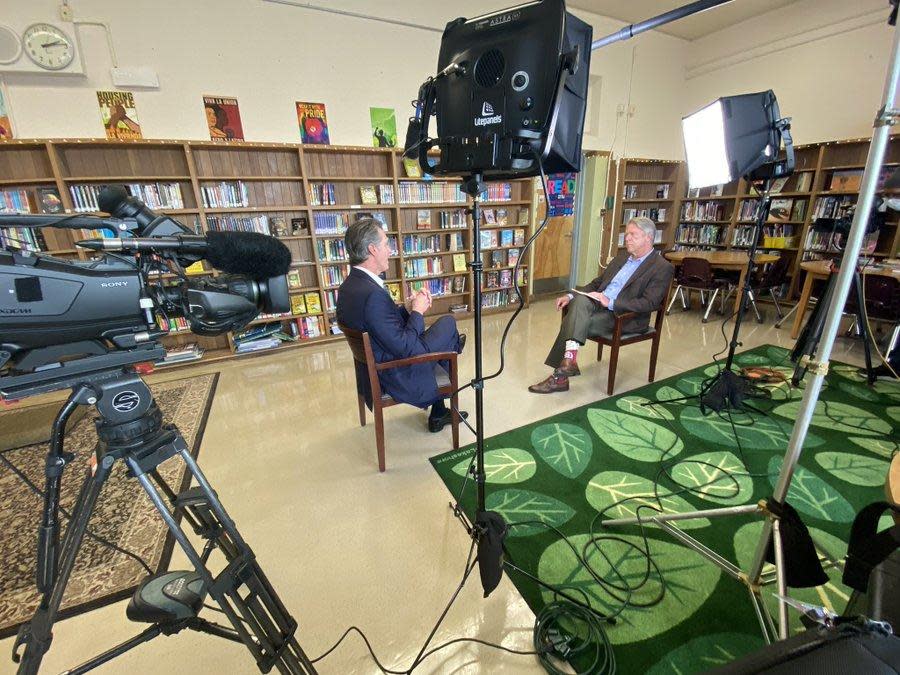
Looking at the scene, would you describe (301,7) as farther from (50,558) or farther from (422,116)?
(50,558)

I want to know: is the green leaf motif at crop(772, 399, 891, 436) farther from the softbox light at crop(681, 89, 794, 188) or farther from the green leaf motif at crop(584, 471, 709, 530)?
the softbox light at crop(681, 89, 794, 188)

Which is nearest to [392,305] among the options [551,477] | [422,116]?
[422,116]

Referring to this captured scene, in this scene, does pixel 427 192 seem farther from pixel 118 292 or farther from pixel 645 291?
pixel 118 292

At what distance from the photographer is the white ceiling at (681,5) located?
4.65 m

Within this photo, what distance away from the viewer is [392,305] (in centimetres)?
189

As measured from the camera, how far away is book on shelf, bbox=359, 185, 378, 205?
4.01 metres

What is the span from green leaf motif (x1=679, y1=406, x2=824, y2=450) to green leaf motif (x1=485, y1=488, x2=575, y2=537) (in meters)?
1.12

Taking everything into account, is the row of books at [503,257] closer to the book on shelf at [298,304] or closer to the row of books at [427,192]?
the row of books at [427,192]

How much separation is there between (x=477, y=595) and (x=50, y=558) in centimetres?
118

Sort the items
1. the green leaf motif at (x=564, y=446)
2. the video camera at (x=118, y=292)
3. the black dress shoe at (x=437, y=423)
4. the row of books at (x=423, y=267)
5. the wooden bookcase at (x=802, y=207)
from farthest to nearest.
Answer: the row of books at (x=423, y=267), the wooden bookcase at (x=802, y=207), the black dress shoe at (x=437, y=423), the green leaf motif at (x=564, y=446), the video camera at (x=118, y=292)

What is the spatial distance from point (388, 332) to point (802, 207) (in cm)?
569

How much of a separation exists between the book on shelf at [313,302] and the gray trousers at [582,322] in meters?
2.51

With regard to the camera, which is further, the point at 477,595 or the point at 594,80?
the point at 594,80

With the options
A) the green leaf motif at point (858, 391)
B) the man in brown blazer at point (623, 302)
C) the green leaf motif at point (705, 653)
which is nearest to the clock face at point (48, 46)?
the man in brown blazer at point (623, 302)
